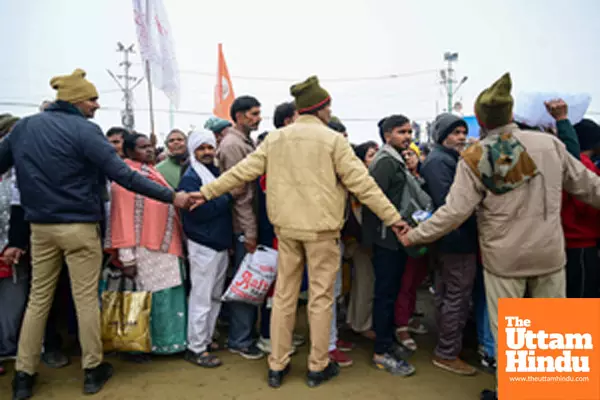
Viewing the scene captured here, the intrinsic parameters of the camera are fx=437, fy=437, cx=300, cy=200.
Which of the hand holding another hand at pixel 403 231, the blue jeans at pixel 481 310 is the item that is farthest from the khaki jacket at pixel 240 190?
the blue jeans at pixel 481 310

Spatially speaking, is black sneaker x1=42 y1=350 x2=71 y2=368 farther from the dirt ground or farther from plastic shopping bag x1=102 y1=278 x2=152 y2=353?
plastic shopping bag x1=102 y1=278 x2=152 y2=353

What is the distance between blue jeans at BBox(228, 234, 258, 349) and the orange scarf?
49 centimetres

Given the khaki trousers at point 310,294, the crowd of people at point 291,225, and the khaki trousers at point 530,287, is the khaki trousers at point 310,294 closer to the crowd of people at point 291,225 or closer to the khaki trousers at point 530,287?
the crowd of people at point 291,225

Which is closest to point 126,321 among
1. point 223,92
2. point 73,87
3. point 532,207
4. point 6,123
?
point 73,87

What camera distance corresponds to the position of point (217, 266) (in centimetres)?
357

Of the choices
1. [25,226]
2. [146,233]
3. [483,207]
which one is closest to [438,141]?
[483,207]

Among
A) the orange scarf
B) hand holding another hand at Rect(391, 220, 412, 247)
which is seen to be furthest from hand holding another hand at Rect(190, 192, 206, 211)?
hand holding another hand at Rect(391, 220, 412, 247)

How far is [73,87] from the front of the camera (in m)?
3.04

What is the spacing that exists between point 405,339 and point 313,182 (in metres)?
1.84

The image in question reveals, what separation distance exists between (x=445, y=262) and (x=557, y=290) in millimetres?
848

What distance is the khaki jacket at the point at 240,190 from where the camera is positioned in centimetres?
356

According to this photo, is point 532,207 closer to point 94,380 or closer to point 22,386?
point 94,380

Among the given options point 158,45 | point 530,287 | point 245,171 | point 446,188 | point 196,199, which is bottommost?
point 530,287

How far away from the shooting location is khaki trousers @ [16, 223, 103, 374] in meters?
2.96
